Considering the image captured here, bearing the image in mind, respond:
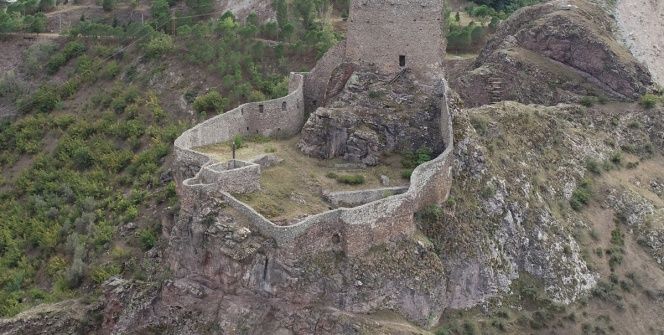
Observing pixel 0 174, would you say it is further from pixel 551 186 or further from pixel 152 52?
pixel 551 186

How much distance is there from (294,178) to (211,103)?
2150 centimetres

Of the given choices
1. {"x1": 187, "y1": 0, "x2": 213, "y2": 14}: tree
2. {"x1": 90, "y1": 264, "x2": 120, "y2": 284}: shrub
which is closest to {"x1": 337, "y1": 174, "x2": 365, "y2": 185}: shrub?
{"x1": 90, "y1": 264, "x2": 120, "y2": 284}: shrub

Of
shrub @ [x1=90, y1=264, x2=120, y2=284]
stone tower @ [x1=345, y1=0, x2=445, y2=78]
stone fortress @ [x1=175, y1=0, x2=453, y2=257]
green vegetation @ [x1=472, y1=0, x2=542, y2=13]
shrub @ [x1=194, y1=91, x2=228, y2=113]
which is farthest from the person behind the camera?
green vegetation @ [x1=472, y1=0, x2=542, y2=13]

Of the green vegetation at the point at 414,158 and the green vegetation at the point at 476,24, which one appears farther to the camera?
the green vegetation at the point at 476,24

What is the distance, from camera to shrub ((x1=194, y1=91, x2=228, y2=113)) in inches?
2405

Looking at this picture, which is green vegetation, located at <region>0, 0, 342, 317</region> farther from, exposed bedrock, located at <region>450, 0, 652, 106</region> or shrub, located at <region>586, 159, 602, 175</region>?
shrub, located at <region>586, 159, 602, 175</region>

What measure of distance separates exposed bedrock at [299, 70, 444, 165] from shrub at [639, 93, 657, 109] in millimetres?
17063

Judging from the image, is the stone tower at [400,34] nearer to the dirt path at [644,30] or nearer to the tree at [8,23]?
the dirt path at [644,30]

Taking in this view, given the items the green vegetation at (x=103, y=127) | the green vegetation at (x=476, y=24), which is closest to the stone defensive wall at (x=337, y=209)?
the green vegetation at (x=103, y=127)

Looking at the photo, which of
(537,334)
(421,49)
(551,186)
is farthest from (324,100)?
(537,334)

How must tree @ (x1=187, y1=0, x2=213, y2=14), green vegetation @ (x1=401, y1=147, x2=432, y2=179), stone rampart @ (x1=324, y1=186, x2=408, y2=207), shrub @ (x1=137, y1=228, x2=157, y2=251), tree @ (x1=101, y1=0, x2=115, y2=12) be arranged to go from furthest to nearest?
tree @ (x1=101, y1=0, x2=115, y2=12), tree @ (x1=187, y1=0, x2=213, y2=14), shrub @ (x1=137, y1=228, x2=157, y2=251), green vegetation @ (x1=401, y1=147, x2=432, y2=179), stone rampart @ (x1=324, y1=186, x2=408, y2=207)

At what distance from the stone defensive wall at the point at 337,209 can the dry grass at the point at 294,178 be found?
82cm

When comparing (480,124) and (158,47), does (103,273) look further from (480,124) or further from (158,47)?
(158,47)

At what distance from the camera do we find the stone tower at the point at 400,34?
4541 centimetres
